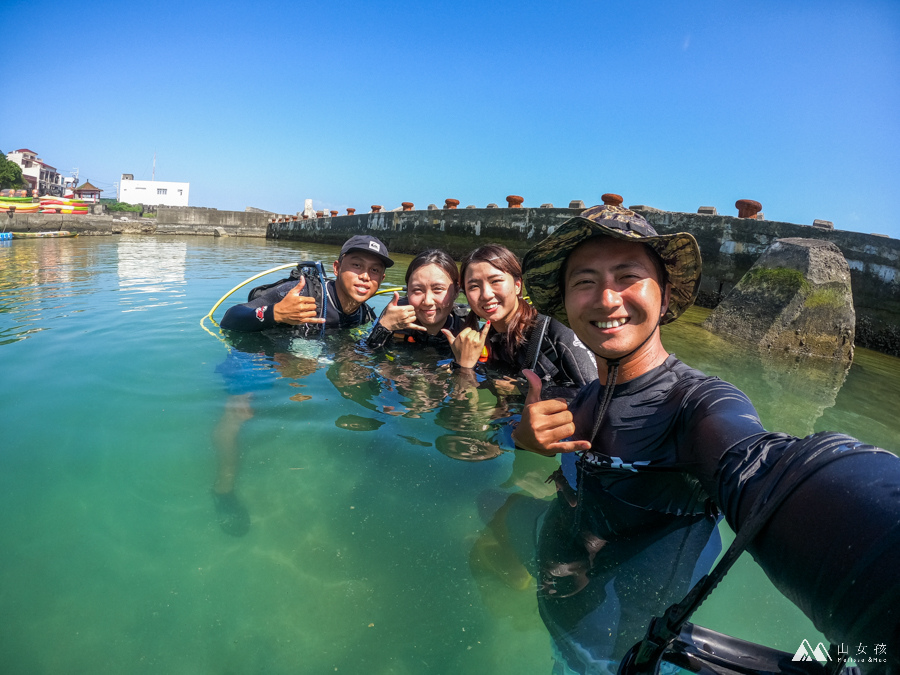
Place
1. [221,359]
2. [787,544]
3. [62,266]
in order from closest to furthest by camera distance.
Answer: [787,544]
[221,359]
[62,266]

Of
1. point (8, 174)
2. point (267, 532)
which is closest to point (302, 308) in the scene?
point (267, 532)

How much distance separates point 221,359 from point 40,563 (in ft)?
9.68

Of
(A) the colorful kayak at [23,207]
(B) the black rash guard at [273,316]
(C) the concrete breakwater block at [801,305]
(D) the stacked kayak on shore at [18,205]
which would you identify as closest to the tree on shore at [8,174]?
(D) the stacked kayak on shore at [18,205]

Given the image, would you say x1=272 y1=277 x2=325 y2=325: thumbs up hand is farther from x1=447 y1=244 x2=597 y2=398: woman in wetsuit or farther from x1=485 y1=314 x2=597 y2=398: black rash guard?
x1=485 y1=314 x2=597 y2=398: black rash guard

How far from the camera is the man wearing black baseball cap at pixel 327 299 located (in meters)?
4.57

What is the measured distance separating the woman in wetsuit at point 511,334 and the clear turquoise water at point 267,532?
60 centimetres

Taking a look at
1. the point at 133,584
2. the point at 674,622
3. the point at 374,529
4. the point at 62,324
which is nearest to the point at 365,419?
the point at 374,529

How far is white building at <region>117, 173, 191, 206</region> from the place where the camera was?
2484 inches

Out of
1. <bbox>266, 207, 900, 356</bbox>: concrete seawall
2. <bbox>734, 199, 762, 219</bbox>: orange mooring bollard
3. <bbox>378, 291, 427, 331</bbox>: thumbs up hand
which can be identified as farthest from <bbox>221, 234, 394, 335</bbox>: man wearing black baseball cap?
<bbox>734, 199, 762, 219</bbox>: orange mooring bollard

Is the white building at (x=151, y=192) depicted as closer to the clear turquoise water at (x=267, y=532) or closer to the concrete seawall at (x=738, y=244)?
the concrete seawall at (x=738, y=244)

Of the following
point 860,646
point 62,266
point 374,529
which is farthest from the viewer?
point 62,266

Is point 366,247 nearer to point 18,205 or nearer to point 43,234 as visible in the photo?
point 43,234

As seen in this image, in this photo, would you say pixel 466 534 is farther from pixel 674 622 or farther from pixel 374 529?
pixel 674 622

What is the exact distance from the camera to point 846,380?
6.34 meters
